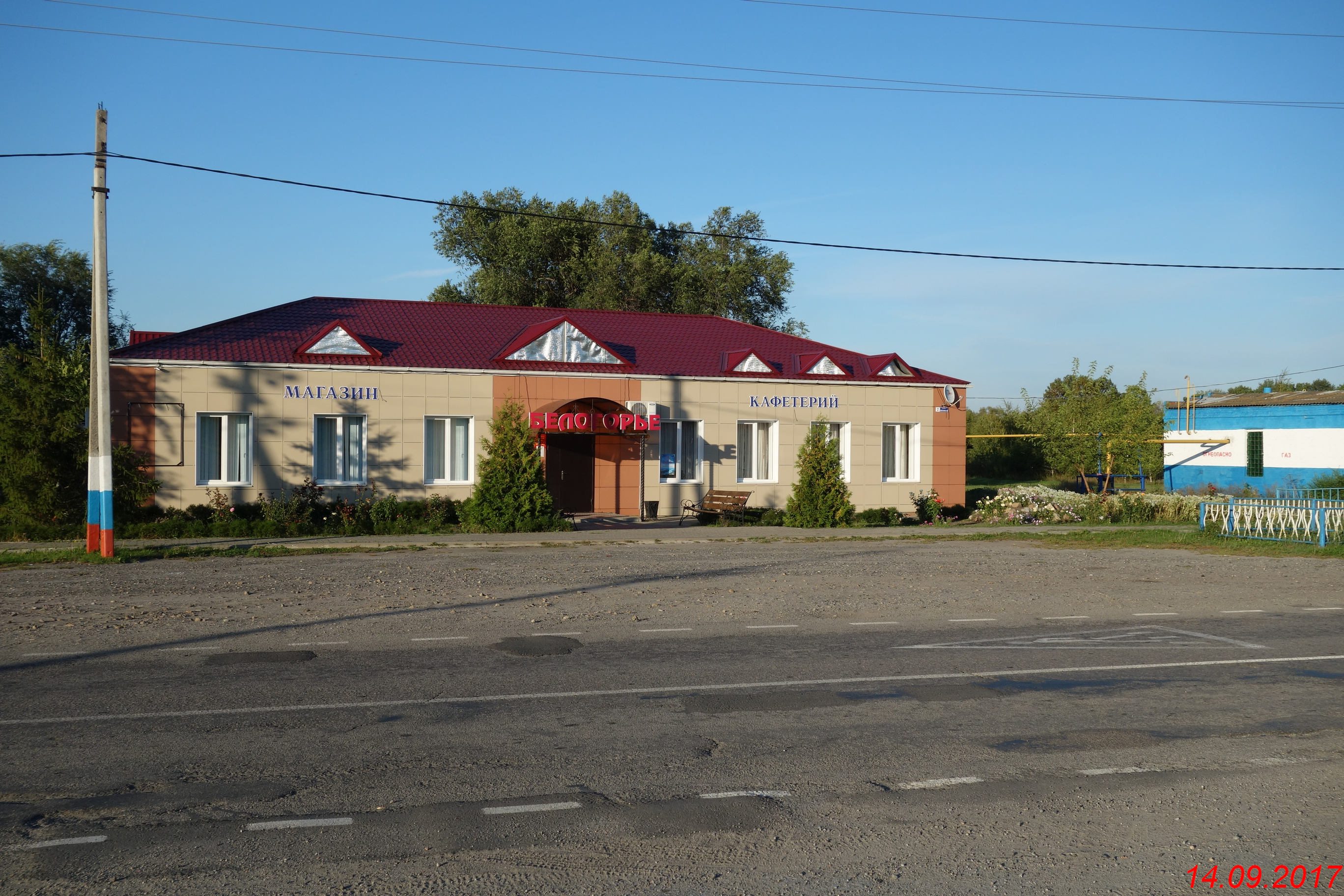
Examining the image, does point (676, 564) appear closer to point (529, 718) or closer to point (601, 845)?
point (529, 718)

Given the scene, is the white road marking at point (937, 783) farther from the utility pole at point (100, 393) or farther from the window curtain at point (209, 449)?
the window curtain at point (209, 449)

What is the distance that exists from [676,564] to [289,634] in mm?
7984

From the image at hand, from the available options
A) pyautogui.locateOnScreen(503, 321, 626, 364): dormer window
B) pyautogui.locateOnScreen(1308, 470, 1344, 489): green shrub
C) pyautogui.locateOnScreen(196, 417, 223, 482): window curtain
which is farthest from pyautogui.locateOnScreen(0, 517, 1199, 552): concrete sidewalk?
pyautogui.locateOnScreen(1308, 470, 1344, 489): green shrub

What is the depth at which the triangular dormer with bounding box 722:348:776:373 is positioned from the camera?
94.0ft

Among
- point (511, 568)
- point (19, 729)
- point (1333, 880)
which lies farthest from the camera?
point (511, 568)

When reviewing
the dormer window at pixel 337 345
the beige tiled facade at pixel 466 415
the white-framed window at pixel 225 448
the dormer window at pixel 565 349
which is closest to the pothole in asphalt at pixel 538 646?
the beige tiled facade at pixel 466 415

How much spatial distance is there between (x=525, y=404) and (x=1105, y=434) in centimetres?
2608

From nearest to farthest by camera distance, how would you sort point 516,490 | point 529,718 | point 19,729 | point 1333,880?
point 1333,880 < point 19,729 < point 529,718 < point 516,490

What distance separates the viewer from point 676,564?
1759cm

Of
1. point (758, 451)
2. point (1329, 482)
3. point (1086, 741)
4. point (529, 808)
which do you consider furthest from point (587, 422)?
point (1329, 482)

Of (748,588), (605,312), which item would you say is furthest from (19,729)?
(605,312)

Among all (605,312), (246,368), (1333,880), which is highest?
(605,312)

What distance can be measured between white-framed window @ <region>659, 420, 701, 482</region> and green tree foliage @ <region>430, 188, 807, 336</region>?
20.4 m

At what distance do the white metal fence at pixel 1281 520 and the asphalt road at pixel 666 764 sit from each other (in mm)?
11994
